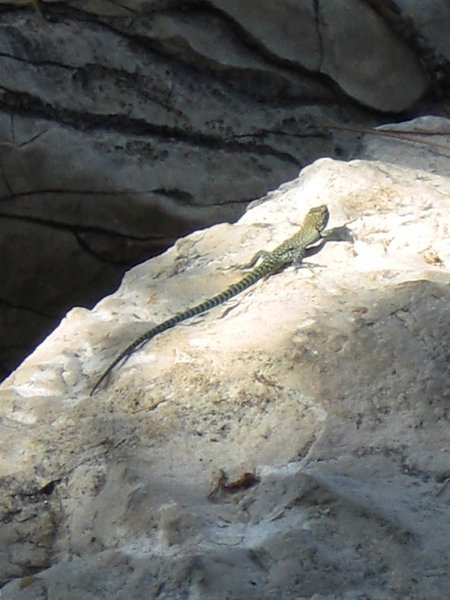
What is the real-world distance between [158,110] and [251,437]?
3.55 m

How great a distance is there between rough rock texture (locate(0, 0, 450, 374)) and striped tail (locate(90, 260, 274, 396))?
2.52m

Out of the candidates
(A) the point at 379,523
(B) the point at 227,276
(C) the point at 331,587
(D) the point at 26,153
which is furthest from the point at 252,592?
(D) the point at 26,153

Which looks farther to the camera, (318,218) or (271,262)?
(318,218)

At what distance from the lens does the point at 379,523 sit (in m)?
1.96

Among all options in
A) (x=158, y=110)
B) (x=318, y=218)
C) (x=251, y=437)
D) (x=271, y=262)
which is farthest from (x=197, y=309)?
(x=158, y=110)

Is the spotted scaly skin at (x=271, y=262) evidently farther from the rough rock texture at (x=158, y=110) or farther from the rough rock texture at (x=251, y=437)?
the rough rock texture at (x=158, y=110)

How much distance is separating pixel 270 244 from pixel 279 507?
1.45 m

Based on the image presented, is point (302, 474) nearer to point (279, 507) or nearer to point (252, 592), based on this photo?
point (279, 507)

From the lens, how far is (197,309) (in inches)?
122

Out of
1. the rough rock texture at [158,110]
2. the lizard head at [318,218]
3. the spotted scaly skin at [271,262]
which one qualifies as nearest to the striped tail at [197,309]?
the spotted scaly skin at [271,262]

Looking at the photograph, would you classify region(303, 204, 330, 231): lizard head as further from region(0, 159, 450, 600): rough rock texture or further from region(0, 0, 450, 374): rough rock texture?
region(0, 0, 450, 374): rough rock texture

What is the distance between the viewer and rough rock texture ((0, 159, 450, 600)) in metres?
1.91

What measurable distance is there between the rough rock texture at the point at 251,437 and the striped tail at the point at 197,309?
38mm

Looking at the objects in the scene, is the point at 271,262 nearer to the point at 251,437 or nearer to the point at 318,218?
the point at 318,218
